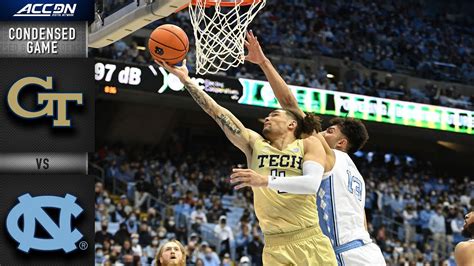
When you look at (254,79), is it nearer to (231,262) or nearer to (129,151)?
(129,151)

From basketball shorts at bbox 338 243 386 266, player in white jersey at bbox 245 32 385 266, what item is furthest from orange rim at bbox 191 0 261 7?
basketball shorts at bbox 338 243 386 266

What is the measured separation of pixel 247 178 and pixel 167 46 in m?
1.50

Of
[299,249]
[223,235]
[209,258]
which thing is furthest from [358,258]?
[223,235]

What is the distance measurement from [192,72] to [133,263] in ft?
20.3

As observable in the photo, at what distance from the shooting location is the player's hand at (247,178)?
4.96 m

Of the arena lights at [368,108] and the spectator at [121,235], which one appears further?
the arena lights at [368,108]

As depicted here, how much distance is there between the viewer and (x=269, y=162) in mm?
5516

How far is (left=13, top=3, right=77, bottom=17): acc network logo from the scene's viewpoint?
18.3 feet

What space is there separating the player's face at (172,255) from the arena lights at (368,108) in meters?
14.0

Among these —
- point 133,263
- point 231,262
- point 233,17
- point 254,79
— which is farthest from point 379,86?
point 233,17

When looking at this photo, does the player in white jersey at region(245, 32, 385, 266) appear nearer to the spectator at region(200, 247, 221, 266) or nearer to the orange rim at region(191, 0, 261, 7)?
the orange rim at region(191, 0, 261, 7)

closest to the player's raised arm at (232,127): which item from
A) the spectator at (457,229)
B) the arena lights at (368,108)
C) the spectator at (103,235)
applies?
the spectator at (103,235)

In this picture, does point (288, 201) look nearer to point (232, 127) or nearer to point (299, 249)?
point (299, 249)

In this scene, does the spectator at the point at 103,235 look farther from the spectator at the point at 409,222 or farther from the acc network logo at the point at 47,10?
the acc network logo at the point at 47,10
